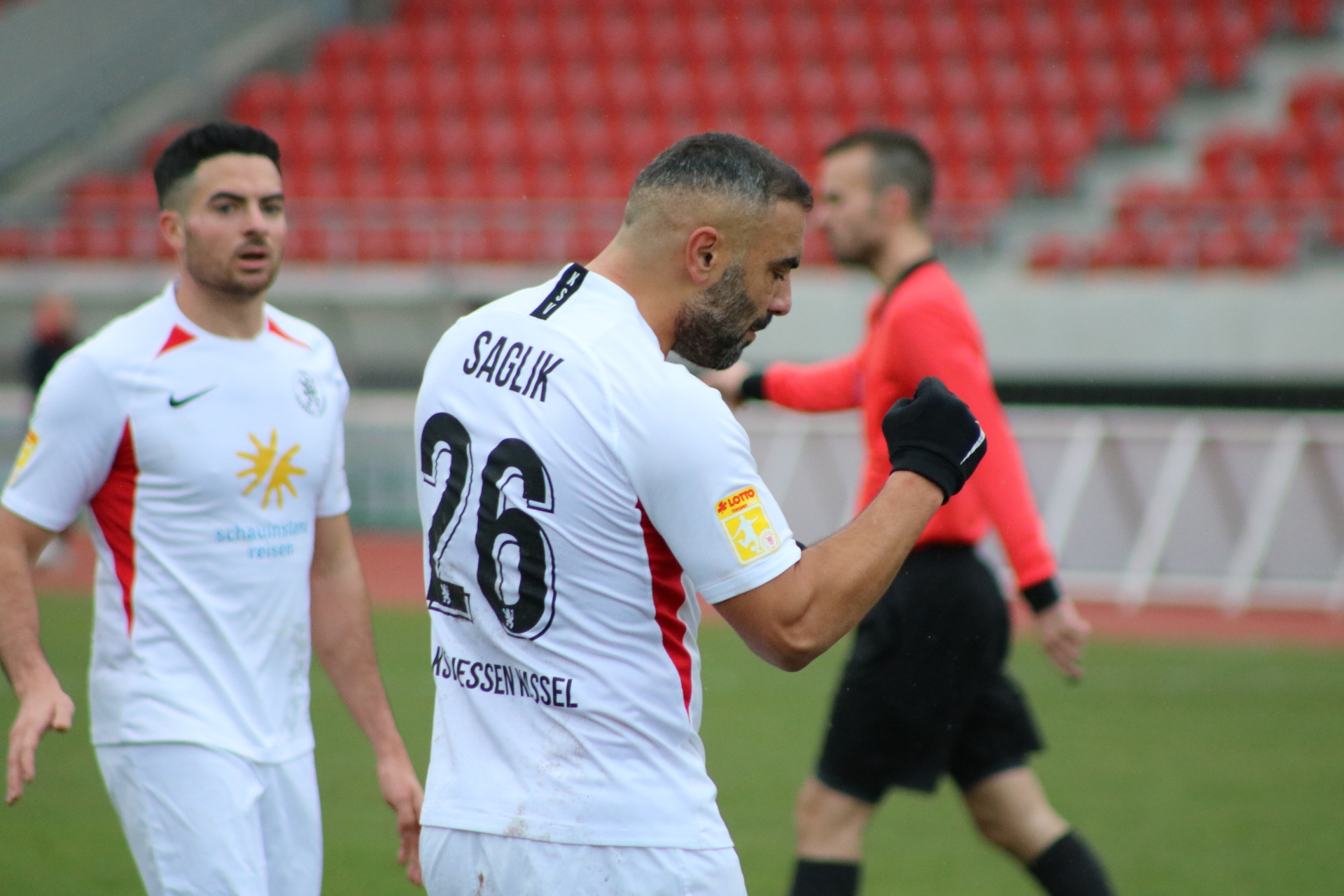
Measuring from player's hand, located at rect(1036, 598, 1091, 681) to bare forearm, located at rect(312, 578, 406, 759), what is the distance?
1.84 meters

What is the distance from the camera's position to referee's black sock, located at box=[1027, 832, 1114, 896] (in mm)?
4270

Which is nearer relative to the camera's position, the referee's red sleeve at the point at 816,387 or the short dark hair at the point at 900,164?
the short dark hair at the point at 900,164

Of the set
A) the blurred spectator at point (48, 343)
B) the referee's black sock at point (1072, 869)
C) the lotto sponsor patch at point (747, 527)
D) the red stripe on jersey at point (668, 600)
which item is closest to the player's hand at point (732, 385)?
the referee's black sock at point (1072, 869)

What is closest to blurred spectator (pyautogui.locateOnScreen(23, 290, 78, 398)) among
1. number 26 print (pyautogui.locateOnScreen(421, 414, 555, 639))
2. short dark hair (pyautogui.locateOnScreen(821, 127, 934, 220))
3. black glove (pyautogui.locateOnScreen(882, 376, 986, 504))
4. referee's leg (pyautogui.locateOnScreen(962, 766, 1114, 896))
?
short dark hair (pyautogui.locateOnScreen(821, 127, 934, 220))

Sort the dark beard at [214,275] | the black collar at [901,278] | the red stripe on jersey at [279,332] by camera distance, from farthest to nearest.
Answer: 1. the black collar at [901,278]
2. the red stripe on jersey at [279,332]
3. the dark beard at [214,275]

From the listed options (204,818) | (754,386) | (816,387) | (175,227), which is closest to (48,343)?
(754,386)

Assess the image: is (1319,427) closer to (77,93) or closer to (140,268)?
(140,268)

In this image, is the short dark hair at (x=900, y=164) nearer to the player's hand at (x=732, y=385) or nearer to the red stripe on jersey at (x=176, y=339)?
the player's hand at (x=732, y=385)

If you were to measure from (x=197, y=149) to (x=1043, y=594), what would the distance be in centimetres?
251

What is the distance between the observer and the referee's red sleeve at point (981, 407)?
421cm

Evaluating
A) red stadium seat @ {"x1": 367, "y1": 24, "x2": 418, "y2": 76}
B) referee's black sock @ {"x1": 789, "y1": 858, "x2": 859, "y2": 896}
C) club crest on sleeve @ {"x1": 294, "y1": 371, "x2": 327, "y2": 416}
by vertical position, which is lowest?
referee's black sock @ {"x1": 789, "y1": 858, "x2": 859, "y2": 896}

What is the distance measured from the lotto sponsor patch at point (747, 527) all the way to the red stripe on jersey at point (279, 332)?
168 cm

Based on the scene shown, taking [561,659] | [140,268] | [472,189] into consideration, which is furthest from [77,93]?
[561,659]

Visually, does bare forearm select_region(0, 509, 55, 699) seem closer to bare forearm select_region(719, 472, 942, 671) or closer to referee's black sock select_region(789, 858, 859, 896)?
bare forearm select_region(719, 472, 942, 671)
